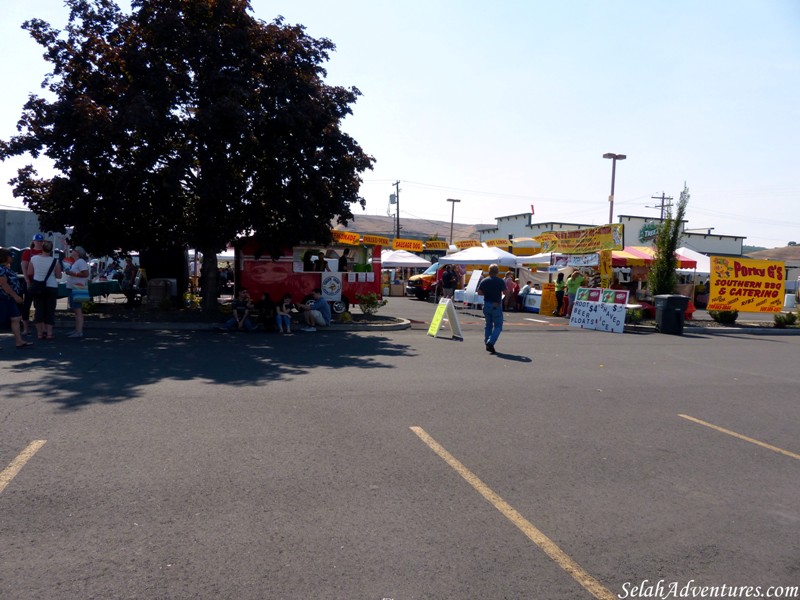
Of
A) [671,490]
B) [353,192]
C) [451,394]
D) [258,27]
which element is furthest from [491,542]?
[258,27]

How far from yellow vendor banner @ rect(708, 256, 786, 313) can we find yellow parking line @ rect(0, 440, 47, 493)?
2112cm

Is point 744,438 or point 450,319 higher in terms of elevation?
point 450,319

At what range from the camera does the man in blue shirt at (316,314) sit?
16.4 m

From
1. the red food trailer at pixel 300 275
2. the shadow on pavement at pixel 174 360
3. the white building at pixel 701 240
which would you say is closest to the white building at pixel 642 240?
the white building at pixel 701 240

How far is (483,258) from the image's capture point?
27469 mm

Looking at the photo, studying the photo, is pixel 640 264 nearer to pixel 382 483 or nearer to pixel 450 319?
pixel 450 319

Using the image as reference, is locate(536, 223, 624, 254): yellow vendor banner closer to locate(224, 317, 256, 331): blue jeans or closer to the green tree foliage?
the green tree foliage

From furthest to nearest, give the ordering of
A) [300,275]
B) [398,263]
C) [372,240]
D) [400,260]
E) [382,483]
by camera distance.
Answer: [400,260] → [398,263] → [372,240] → [300,275] → [382,483]

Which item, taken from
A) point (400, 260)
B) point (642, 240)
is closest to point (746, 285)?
point (400, 260)

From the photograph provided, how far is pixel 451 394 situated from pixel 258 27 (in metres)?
12.4

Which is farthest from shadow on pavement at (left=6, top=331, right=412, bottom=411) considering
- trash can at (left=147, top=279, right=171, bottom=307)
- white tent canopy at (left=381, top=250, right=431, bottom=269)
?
white tent canopy at (left=381, top=250, right=431, bottom=269)

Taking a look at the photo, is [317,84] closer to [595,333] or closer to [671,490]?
[595,333]

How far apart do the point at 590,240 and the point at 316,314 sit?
11524 mm

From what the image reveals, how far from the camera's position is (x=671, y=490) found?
5258 millimetres
